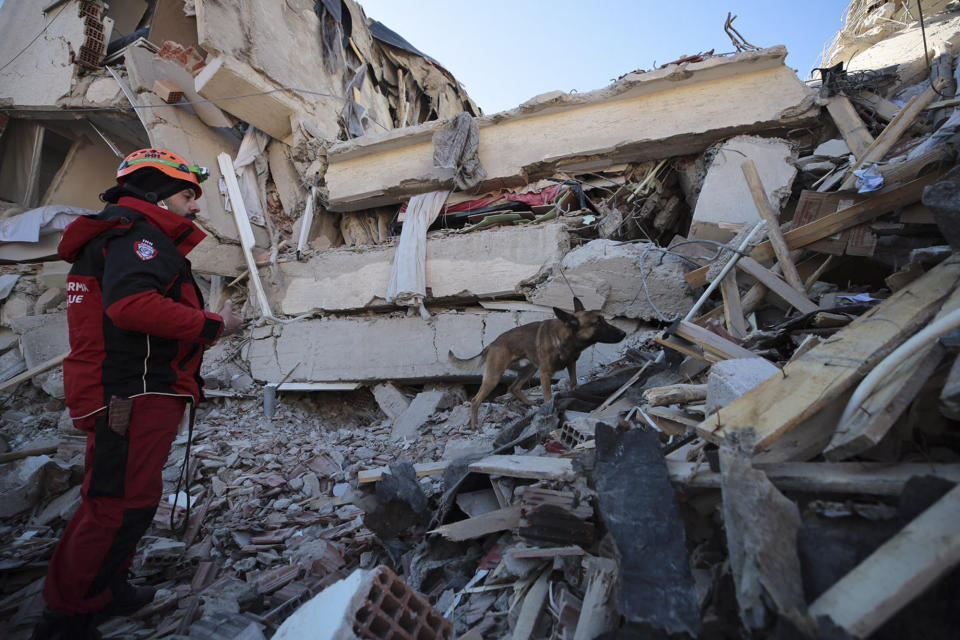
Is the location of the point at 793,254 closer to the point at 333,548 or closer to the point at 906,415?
the point at 906,415

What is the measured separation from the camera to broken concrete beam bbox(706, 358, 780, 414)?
2061mm

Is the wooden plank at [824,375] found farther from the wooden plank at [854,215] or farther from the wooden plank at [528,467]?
the wooden plank at [854,215]

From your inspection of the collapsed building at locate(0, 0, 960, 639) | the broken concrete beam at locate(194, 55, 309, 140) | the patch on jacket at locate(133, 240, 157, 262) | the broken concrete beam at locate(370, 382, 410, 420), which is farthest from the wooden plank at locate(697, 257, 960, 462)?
the broken concrete beam at locate(194, 55, 309, 140)

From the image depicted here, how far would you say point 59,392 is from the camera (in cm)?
624

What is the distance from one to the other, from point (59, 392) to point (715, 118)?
9918 mm

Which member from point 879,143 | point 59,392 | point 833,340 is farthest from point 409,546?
point 59,392

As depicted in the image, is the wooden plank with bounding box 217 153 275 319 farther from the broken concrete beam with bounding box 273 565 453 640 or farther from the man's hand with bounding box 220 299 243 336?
the broken concrete beam with bounding box 273 565 453 640

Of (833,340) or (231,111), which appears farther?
(231,111)

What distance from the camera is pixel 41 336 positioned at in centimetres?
680

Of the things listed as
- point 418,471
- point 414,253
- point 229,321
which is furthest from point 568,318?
point 229,321

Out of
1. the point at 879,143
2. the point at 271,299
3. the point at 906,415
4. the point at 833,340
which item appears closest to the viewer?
the point at 906,415

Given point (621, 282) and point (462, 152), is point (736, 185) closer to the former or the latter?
point (621, 282)

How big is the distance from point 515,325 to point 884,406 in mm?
4653

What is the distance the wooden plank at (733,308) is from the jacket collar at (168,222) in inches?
163
